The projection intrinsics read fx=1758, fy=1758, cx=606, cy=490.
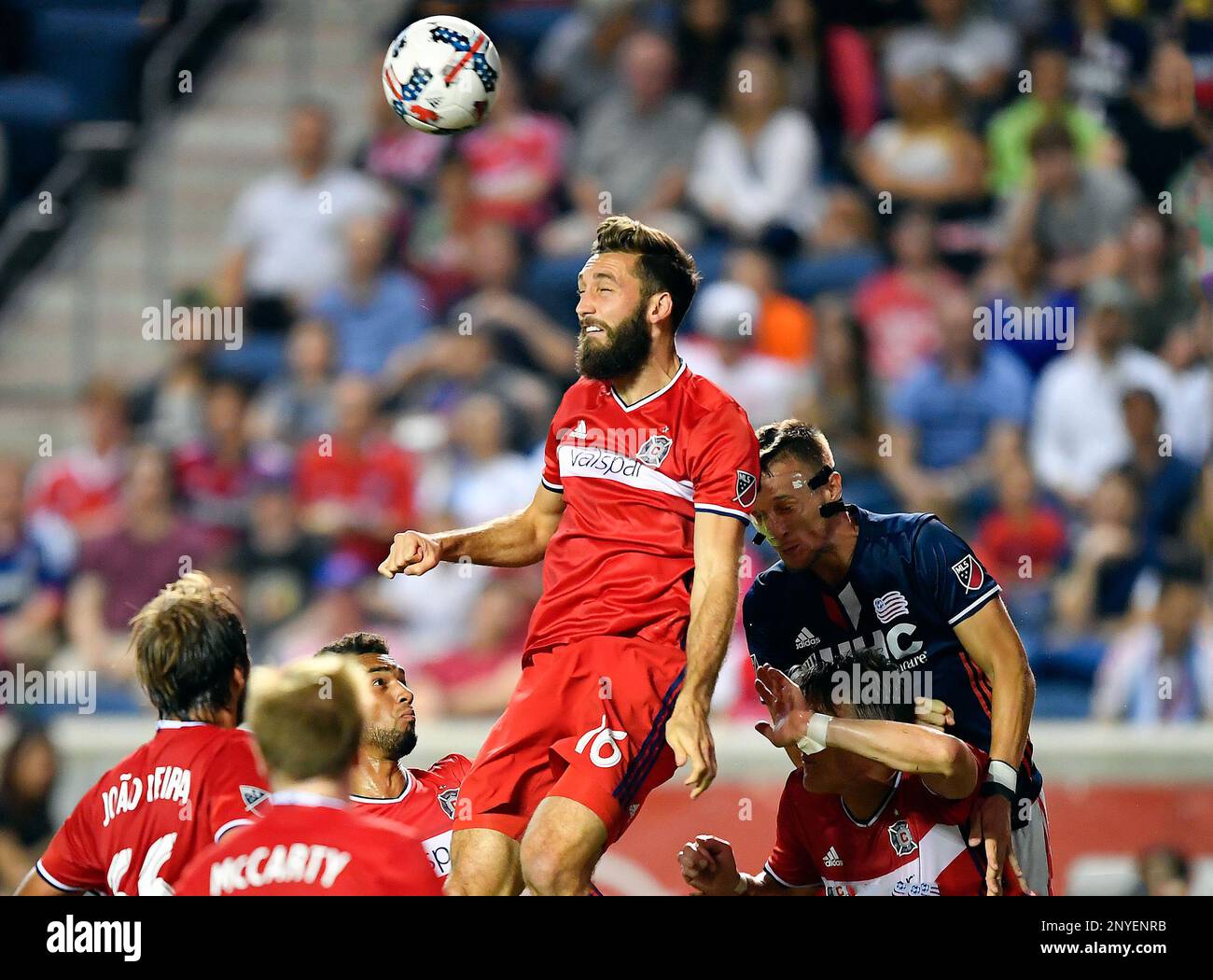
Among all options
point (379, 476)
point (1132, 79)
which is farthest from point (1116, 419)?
point (379, 476)

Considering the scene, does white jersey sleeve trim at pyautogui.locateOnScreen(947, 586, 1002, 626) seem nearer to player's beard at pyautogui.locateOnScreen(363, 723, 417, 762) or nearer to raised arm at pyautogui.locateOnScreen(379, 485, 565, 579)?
raised arm at pyautogui.locateOnScreen(379, 485, 565, 579)

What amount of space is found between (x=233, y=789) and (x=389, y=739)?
72cm

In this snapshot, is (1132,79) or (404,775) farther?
(1132,79)

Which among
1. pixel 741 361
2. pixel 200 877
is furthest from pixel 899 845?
pixel 741 361

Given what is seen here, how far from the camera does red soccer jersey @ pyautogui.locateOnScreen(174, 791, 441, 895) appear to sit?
11.9 ft

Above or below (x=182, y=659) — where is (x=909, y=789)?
below

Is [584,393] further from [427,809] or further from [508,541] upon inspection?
[427,809]

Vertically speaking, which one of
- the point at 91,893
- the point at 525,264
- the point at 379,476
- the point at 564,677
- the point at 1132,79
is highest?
the point at 1132,79

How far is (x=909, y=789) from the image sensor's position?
5.16 m

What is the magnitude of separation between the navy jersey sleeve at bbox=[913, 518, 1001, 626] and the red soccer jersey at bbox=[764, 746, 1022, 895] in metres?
0.42

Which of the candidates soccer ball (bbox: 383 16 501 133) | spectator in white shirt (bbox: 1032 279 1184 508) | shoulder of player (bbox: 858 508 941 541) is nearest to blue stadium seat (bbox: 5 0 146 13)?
soccer ball (bbox: 383 16 501 133)
